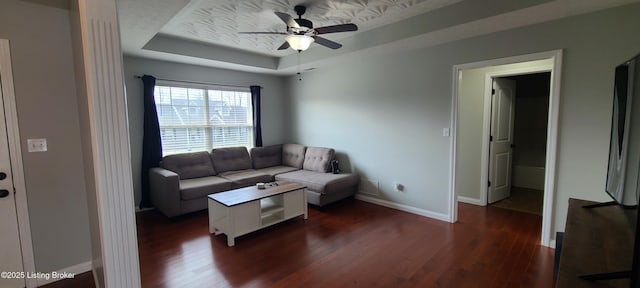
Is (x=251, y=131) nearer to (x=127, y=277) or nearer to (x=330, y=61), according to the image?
(x=330, y=61)

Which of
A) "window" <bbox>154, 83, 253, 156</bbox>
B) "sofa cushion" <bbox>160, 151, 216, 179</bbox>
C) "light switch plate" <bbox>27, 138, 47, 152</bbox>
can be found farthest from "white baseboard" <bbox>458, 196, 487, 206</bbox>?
"light switch plate" <bbox>27, 138, 47, 152</bbox>

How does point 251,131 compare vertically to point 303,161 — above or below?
above

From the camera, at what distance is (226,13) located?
2.89 metres

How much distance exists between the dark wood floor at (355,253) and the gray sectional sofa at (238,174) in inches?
12.8

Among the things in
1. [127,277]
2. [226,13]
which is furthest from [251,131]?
[127,277]

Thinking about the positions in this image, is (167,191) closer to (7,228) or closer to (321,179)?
(7,228)

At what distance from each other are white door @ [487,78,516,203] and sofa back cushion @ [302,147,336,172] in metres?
2.47

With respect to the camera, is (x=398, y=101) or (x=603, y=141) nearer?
(x=603, y=141)

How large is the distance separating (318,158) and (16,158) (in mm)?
3548

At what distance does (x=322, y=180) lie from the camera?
4.08 meters

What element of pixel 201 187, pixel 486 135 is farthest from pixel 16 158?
pixel 486 135

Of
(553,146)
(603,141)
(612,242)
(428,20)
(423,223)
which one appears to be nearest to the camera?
(612,242)

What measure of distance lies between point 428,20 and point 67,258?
409cm

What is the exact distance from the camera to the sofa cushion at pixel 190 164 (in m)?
4.08
